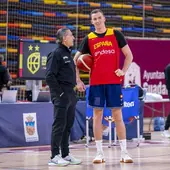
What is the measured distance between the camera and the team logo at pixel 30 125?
451 inches

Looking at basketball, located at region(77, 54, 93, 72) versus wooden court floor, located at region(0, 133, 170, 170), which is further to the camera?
basketball, located at region(77, 54, 93, 72)

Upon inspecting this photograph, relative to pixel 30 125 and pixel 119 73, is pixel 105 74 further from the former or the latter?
pixel 30 125

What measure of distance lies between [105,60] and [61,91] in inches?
28.7

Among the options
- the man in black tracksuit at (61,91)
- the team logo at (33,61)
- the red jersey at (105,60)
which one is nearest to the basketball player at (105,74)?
the red jersey at (105,60)

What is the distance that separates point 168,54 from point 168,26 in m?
1.25

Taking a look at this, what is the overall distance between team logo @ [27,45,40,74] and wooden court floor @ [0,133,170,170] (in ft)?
6.87

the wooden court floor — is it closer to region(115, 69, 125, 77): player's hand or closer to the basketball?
region(115, 69, 125, 77): player's hand

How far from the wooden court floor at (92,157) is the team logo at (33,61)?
2093 millimetres

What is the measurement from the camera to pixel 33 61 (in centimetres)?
1304

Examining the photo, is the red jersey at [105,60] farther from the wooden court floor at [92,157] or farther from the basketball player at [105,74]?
the wooden court floor at [92,157]

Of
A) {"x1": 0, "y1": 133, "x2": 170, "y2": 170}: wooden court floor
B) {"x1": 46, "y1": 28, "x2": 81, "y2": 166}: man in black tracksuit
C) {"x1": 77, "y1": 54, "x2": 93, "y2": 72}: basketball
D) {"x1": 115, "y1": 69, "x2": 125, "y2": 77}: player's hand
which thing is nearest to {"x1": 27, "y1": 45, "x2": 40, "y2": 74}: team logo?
{"x1": 0, "y1": 133, "x2": 170, "y2": 170}: wooden court floor

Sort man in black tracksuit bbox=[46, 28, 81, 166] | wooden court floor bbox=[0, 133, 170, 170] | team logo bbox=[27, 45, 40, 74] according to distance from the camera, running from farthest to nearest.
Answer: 1. team logo bbox=[27, 45, 40, 74]
2. man in black tracksuit bbox=[46, 28, 81, 166]
3. wooden court floor bbox=[0, 133, 170, 170]

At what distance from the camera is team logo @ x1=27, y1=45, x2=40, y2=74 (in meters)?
13.0

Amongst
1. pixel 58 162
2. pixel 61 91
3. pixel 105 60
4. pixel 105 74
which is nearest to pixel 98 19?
pixel 105 60
